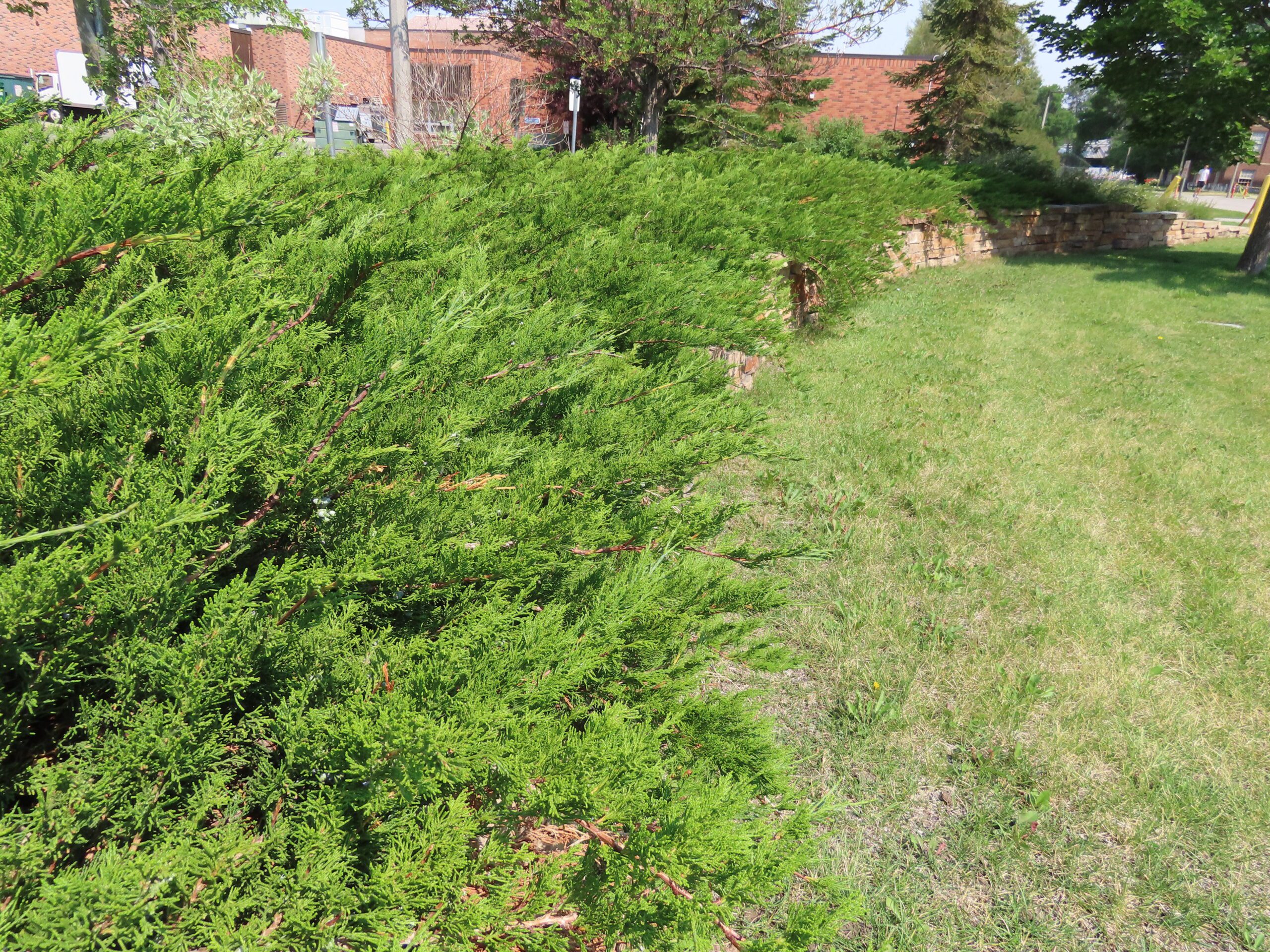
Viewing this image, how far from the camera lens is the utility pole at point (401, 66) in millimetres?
15070

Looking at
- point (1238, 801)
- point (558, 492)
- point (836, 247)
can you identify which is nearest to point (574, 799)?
point (558, 492)

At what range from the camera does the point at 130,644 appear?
1177mm

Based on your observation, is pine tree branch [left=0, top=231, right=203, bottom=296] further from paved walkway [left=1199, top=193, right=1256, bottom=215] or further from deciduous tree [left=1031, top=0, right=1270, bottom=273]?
paved walkway [left=1199, top=193, right=1256, bottom=215]

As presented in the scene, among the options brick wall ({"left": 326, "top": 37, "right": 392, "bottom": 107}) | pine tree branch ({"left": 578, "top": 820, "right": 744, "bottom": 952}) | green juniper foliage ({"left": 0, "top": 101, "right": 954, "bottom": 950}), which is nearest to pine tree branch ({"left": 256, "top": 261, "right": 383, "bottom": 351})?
green juniper foliage ({"left": 0, "top": 101, "right": 954, "bottom": 950})

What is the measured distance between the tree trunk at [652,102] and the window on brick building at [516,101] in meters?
3.00

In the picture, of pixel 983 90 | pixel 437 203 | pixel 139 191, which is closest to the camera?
pixel 139 191

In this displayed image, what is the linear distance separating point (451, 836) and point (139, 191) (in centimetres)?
127

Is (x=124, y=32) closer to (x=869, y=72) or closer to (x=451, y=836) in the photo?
(x=451, y=836)

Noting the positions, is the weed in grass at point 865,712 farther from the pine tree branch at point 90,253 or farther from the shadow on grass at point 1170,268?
the shadow on grass at point 1170,268

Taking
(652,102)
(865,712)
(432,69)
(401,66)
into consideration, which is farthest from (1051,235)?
(865,712)

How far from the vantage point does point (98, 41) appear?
548 inches

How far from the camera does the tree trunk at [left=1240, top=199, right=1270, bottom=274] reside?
47.1 ft

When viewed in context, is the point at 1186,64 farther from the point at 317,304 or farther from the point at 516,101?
the point at 317,304

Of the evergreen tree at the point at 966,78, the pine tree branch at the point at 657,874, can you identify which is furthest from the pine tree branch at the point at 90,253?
the evergreen tree at the point at 966,78
